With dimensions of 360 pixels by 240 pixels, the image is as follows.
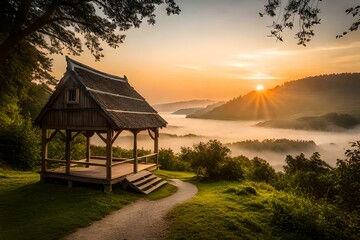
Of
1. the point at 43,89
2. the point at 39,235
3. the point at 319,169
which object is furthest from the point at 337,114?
the point at 39,235

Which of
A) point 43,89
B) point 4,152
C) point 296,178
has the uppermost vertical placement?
point 43,89

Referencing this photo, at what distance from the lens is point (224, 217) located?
472 inches

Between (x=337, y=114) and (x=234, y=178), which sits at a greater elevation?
(x=337, y=114)

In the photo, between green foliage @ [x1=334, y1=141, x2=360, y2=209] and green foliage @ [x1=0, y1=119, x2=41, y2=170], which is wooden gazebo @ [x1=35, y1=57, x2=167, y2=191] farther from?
green foliage @ [x1=334, y1=141, x2=360, y2=209]

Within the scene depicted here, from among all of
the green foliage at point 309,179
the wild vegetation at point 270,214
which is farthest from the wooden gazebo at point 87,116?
the green foliage at point 309,179

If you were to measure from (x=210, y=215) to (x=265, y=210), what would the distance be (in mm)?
3658

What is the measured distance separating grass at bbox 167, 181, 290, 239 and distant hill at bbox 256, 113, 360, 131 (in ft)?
623

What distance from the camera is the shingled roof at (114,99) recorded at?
52.4 feet

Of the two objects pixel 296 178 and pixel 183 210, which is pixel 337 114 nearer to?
pixel 296 178

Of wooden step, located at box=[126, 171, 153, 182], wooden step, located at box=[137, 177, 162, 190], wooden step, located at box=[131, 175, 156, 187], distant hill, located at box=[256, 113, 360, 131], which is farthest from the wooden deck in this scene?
distant hill, located at box=[256, 113, 360, 131]

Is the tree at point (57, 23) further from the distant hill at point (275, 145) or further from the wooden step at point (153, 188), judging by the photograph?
the distant hill at point (275, 145)

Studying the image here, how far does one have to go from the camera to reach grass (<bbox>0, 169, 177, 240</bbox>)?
1007 centimetres

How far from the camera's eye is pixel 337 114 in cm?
19988

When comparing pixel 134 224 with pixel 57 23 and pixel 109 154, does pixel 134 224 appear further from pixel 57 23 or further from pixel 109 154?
pixel 57 23
